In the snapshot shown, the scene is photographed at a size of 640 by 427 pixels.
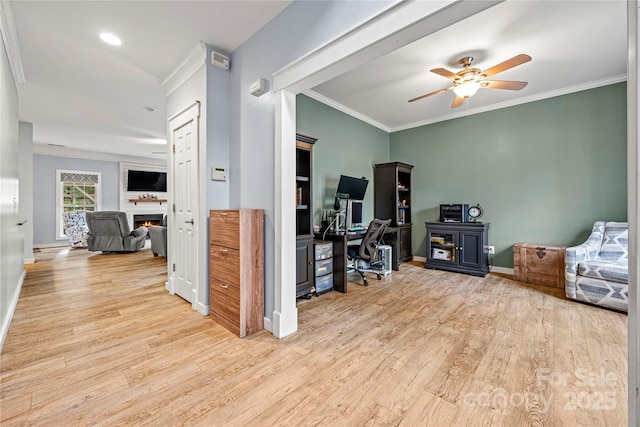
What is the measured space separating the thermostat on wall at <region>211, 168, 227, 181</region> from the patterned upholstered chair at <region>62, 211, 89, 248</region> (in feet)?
21.4

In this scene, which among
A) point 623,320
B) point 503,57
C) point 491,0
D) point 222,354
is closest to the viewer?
point 491,0

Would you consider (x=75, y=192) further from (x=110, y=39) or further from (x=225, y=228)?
(x=225, y=228)

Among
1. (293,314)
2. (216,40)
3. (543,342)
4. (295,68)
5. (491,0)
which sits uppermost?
(216,40)

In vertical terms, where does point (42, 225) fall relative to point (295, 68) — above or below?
below

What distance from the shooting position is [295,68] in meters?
2.03

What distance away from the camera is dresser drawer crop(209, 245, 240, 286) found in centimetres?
222

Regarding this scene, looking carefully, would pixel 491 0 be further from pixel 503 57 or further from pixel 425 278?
pixel 425 278

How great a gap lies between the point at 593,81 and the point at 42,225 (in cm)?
1141

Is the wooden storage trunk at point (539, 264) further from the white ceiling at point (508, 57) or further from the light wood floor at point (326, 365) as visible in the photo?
the white ceiling at point (508, 57)

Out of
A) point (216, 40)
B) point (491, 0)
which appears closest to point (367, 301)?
point (491, 0)

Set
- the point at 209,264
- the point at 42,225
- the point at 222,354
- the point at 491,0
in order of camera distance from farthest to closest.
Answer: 1. the point at 42,225
2. the point at 209,264
3. the point at 222,354
4. the point at 491,0

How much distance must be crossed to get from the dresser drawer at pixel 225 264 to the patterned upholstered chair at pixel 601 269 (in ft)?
11.7

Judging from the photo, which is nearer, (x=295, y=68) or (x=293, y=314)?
(x=295, y=68)

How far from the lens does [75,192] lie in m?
7.36
